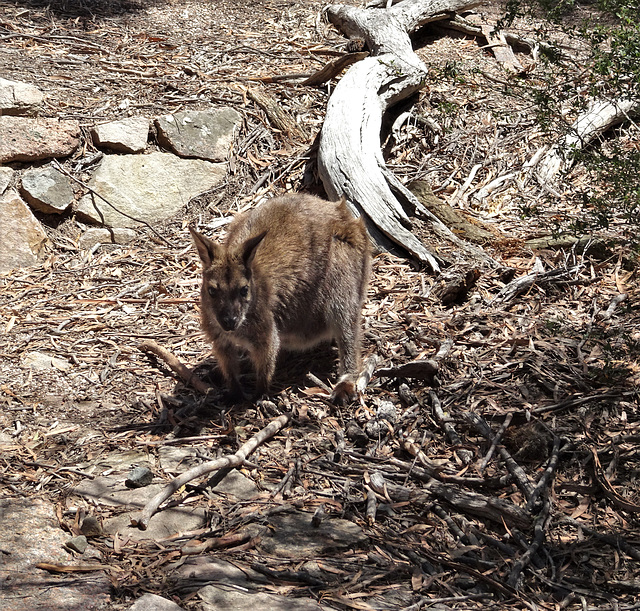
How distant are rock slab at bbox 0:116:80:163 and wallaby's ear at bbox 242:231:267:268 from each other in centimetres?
309

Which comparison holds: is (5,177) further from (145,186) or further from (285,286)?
(285,286)

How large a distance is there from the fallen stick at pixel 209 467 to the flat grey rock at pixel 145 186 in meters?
2.97

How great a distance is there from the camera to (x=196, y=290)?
582cm

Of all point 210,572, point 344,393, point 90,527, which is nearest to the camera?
point 210,572

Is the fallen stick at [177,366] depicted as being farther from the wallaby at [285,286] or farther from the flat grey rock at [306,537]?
the flat grey rock at [306,537]

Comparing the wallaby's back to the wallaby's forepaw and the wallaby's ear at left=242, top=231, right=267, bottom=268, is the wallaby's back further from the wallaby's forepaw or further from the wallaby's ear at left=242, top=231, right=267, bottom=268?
the wallaby's forepaw

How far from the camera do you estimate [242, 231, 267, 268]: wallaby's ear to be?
4305mm

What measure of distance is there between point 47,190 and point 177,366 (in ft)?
8.29

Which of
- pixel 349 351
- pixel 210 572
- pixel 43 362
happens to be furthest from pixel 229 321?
pixel 210 572

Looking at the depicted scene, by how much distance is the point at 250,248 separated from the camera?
14.3 ft

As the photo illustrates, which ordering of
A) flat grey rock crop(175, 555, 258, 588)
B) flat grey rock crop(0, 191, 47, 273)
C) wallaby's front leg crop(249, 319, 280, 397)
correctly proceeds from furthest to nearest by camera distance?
1. flat grey rock crop(0, 191, 47, 273)
2. wallaby's front leg crop(249, 319, 280, 397)
3. flat grey rock crop(175, 555, 258, 588)

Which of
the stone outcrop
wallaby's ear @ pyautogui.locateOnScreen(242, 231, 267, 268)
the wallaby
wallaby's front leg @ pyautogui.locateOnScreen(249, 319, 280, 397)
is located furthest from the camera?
the stone outcrop

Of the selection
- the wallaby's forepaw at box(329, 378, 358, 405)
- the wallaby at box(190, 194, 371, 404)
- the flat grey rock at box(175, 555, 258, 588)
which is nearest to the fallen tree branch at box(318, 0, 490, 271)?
the wallaby at box(190, 194, 371, 404)

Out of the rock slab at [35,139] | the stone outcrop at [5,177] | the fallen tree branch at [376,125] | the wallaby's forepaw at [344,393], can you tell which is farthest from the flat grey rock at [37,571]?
the rock slab at [35,139]
